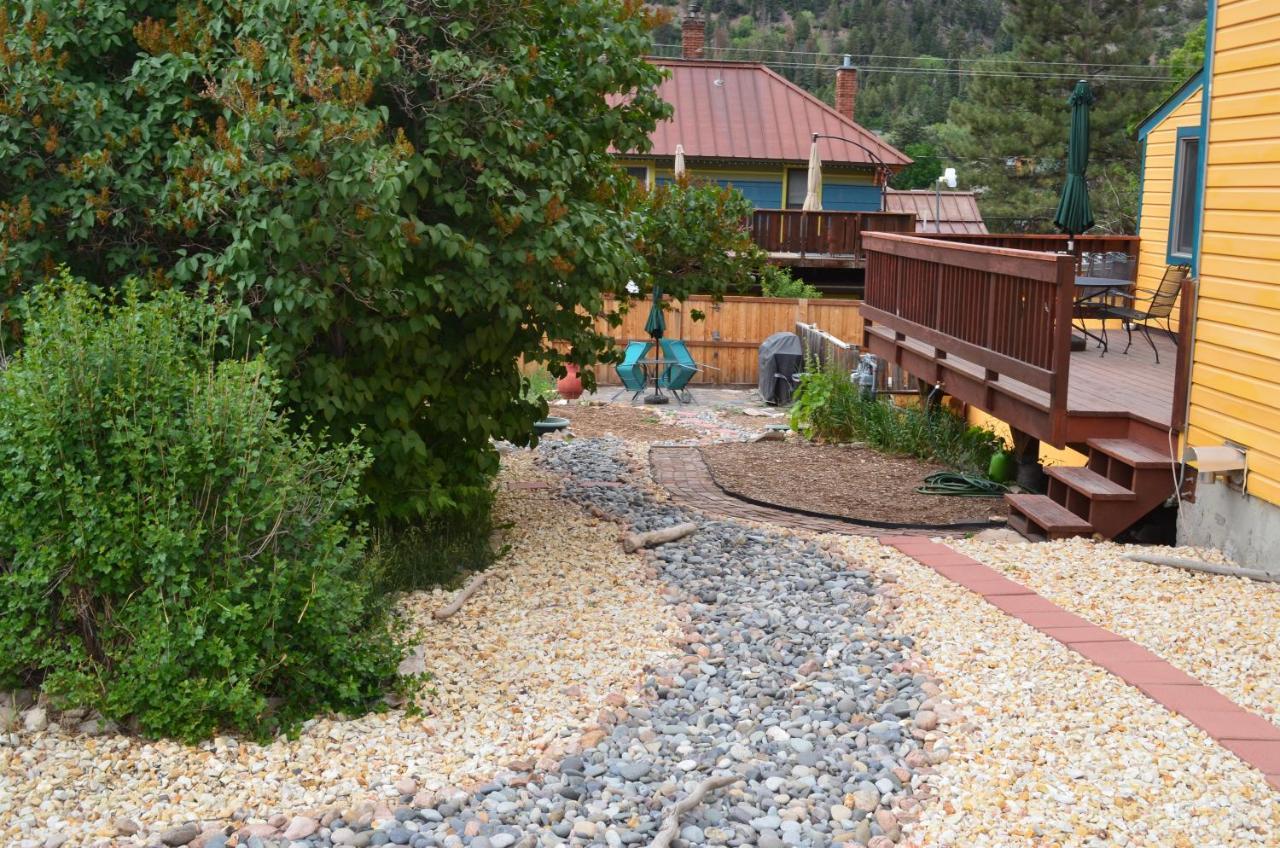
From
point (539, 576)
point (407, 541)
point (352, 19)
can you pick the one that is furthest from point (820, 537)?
point (352, 19)

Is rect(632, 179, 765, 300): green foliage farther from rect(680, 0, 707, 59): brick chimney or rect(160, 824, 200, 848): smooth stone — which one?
rect(680, 0, 707, 59): brick chimney

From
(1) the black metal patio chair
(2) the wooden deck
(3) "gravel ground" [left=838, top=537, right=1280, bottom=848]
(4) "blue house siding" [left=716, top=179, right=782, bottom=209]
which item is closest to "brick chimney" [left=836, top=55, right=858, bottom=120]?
(4) "blue house siding" [left=716, top=179, right=782, bottom=209]

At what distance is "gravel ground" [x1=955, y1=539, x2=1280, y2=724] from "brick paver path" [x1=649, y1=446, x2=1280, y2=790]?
0.13 metres

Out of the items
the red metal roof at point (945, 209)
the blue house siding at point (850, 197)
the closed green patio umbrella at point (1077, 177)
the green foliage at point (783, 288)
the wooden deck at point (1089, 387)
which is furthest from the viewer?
the red metal roof at point (945, 209)

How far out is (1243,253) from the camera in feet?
23.2

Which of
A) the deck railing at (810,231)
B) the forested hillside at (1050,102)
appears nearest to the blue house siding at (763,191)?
the deck railing at (810,231)

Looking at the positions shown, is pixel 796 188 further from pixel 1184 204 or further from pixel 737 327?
pixel 1184 204

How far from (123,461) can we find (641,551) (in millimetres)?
3537

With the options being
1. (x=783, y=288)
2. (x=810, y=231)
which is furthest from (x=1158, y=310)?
(x=810, y=231)

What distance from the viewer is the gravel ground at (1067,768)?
12.5 ft

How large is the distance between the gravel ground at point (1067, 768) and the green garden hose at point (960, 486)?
4.22 m

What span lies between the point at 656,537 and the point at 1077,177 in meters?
7.31

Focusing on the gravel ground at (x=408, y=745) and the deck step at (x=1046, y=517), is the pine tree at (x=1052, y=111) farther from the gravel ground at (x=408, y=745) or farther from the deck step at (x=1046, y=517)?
the gravel ground at (x=408, y=745)

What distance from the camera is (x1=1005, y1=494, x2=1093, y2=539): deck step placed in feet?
24.8
